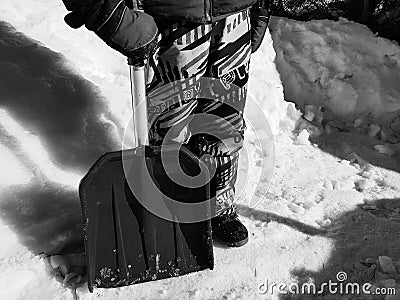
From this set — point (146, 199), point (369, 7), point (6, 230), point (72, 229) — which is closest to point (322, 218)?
point (146, 199)

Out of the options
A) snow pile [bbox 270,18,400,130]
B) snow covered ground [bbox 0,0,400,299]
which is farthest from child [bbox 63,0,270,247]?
snow pile [bbox 270,18,400,130]

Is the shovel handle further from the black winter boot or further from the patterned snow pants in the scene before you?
the black winter boot

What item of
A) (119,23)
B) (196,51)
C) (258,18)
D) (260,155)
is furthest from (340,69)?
(119,23)

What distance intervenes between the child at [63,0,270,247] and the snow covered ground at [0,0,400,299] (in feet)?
0.72

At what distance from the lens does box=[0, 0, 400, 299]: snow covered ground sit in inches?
73.0

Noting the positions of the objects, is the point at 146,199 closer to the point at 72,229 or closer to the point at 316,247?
the point at 72,229

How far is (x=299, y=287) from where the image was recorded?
182 centimetres

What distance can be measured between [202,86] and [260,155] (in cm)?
77

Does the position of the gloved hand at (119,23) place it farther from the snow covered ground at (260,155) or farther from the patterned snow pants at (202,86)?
the snow covered ground at (260,155)

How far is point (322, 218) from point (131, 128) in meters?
0.84

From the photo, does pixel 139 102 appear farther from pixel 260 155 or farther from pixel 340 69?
pixel 340 69

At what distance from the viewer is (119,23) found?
141 cm

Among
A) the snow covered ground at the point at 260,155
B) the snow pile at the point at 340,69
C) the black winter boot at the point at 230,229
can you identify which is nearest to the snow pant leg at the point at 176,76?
the black winter boot at the point at 230,229

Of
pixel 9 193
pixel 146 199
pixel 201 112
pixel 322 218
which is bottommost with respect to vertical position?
pixel 322 218
